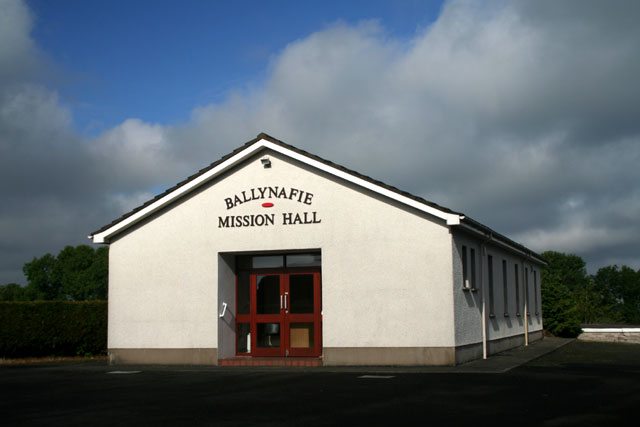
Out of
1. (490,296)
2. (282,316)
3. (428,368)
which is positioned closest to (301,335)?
(282,316)

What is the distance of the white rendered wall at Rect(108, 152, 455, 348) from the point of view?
15766 millimetres

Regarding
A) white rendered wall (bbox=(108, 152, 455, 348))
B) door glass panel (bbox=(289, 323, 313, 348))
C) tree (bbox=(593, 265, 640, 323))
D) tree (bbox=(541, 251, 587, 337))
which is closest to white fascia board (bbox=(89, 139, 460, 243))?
white rendered wall (bbox=(108, 152, 455, 348))

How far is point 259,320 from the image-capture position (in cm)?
1800

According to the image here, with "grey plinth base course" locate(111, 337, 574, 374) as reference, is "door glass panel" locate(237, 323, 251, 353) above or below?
above

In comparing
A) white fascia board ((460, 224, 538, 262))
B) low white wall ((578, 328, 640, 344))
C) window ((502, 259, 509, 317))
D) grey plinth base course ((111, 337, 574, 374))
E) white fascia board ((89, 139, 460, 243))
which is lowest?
low white wall ((578, 328, 640, 344))

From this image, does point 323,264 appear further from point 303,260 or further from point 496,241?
point 496,241

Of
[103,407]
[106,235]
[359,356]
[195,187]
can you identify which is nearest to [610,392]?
[359,356]

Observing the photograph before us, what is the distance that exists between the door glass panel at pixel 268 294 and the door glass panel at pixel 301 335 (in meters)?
0.67

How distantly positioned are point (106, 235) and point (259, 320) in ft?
16.2

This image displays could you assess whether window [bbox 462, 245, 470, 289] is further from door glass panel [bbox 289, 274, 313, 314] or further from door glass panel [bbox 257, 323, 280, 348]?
door glass panel [bbox 257, 323, 280, 348]

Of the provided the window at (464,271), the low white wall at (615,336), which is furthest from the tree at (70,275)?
the window at (464,271)

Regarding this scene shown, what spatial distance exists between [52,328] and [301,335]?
10.1 m

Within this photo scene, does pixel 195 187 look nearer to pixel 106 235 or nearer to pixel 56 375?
pixel 106 235

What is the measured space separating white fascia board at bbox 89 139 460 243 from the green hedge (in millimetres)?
5239
